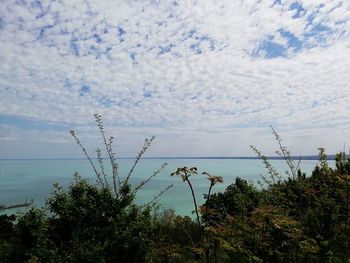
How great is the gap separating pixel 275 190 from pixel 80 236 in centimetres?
431

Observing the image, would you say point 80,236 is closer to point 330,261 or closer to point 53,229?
point 53,229

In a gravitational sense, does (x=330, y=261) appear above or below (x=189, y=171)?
below

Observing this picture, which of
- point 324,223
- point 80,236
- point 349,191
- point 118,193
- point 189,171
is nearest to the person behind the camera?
point 189,171

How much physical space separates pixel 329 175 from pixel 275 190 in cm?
129

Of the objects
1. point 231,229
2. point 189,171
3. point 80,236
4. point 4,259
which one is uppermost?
point 189,171

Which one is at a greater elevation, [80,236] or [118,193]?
[118,193]

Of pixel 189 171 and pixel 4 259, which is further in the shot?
pixel 4 259

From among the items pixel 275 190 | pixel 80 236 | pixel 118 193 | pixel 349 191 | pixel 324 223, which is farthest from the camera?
pixel 118 193

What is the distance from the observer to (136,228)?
736cm

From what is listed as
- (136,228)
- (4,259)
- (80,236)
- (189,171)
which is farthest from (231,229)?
(4,259)

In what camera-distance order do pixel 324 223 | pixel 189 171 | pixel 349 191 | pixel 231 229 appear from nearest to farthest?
pixel 189 171, pixel 231 229, pixel 324 223, pixel 349 191

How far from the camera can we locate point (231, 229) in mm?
5328

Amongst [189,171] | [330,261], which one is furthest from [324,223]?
[189,171]

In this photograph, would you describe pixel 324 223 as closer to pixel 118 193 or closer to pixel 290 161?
pixel 290 161
